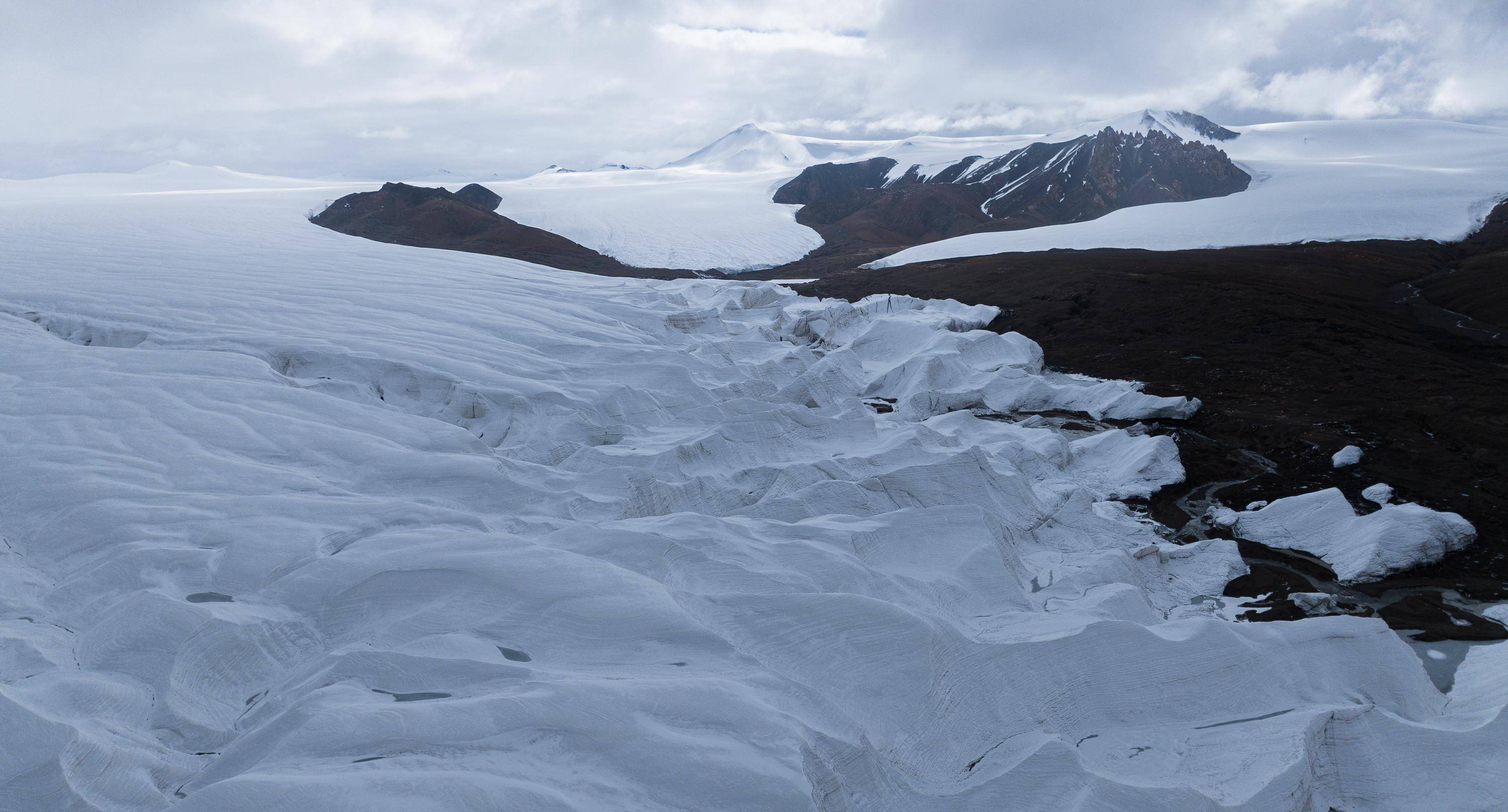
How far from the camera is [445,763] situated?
113 inches

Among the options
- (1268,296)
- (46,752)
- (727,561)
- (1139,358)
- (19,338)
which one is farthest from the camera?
(1268,296)

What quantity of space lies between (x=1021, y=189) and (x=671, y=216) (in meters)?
32.6

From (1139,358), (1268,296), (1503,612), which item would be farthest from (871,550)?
(1268,296)

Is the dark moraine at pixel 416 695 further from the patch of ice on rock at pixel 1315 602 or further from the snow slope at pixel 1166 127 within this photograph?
the snow slope at pixel 1166 127

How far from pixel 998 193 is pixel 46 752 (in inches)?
2615

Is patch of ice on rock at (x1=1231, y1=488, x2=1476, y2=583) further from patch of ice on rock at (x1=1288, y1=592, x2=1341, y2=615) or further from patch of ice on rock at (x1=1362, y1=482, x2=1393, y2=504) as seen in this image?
patch of ice on rock at (x1=1288, y1=592, x2=1341, y2=615)

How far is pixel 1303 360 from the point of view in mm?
12453

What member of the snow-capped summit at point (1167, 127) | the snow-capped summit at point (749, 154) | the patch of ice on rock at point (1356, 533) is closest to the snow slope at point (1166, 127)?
the snow-capped summit at point (1167, 127)

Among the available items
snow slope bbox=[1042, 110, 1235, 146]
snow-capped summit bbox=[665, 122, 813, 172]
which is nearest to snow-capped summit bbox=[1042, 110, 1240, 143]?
snow slope bbox=[1042, 110, 1235, 146]

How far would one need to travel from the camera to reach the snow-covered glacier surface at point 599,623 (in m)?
2.99

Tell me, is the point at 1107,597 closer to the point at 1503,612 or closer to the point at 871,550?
the point at 871,550

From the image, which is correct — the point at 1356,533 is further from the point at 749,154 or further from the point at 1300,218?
the point at 749,154

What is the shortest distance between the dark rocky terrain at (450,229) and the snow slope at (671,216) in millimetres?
2486

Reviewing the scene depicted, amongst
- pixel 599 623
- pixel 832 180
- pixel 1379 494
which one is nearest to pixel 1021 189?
Result: pixel 832 180
